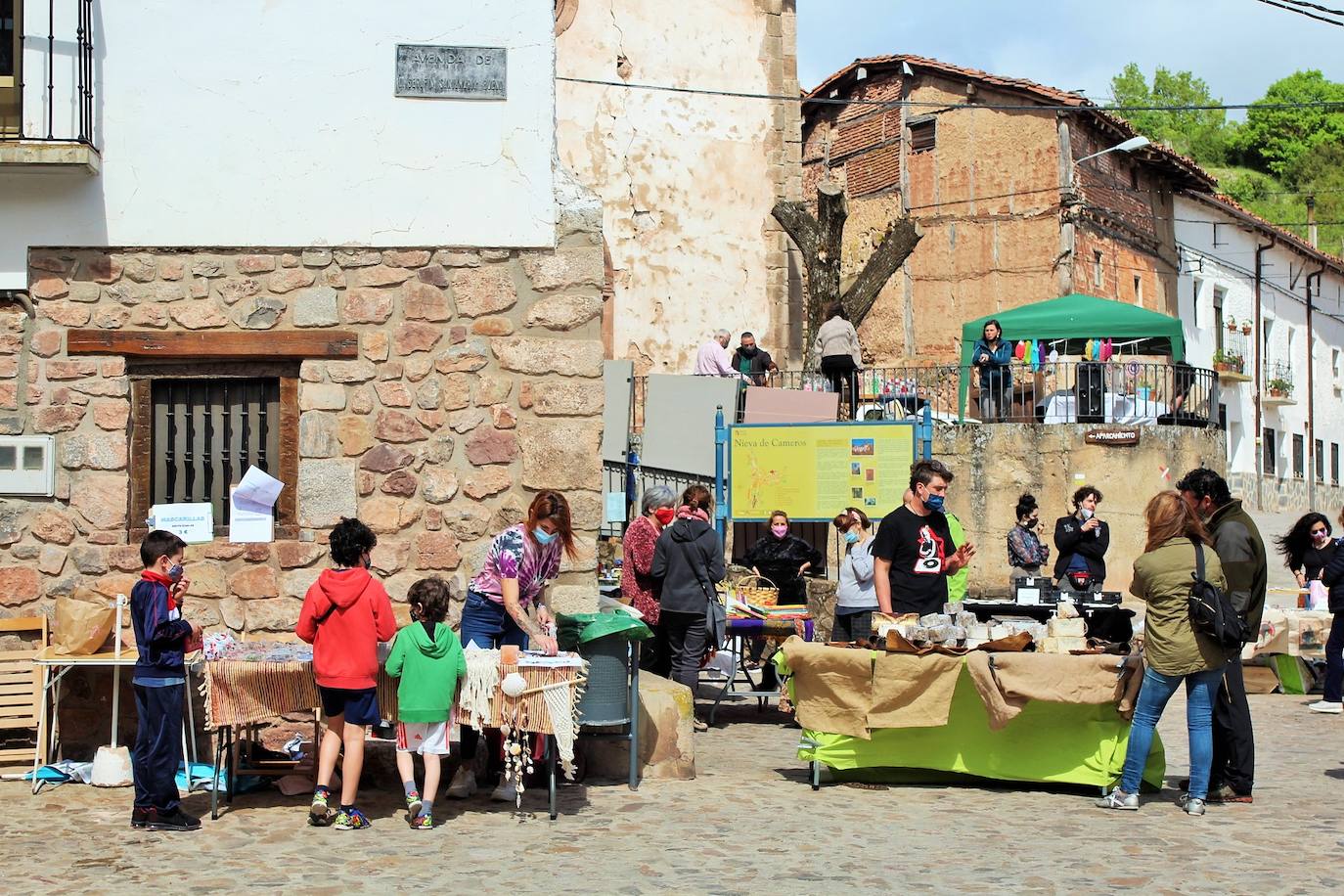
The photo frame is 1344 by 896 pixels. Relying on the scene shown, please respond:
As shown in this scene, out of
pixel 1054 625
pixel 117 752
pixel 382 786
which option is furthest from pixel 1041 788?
pixel 117 752

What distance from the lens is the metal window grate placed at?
8.90 meters

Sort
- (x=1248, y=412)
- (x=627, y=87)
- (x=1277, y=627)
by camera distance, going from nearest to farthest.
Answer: (x=1277, y=627)
(x=627, y=87)
(x=1248, y=412)

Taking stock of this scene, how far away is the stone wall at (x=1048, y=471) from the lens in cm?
1973

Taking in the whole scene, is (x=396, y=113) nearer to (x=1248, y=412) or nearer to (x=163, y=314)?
(x=163, y=314)

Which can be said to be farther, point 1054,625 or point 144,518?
point 144,518

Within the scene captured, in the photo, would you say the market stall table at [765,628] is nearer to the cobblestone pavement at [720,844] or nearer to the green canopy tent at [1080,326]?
the cobblestone pavement at [720,844]

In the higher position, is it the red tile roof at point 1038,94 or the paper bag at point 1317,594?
the red tile roof at point 1038,94

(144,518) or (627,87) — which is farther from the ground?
(627,87)

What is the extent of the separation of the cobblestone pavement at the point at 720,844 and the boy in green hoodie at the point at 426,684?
0.89ft

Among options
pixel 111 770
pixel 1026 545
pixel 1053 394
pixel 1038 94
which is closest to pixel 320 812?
pixel 111 770

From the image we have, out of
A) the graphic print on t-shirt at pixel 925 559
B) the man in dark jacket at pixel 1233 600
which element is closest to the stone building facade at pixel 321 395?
the graphic print on t-shirt at pixel 925 559

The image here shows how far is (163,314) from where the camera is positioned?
8.76 meters

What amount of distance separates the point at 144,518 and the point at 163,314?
1185mm

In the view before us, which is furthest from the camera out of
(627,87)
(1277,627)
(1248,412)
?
(1248,412)
